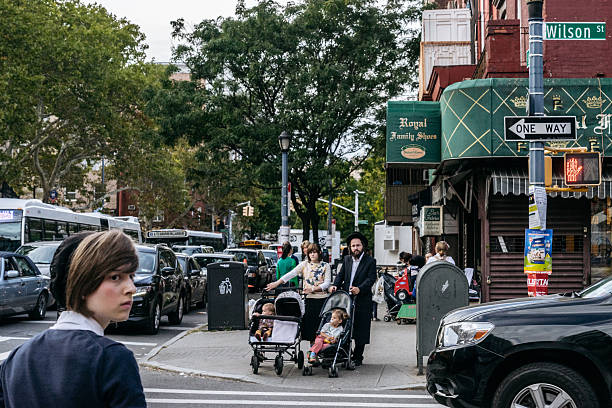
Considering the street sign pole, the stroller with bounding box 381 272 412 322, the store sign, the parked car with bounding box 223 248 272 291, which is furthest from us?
the parked car with bounding box 223 248 272 291

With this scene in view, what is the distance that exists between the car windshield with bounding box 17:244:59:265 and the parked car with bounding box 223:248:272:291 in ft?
31.9

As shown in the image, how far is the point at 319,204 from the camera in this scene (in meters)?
87.0

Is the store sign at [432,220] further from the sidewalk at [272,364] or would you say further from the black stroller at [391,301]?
the sidewalk at [272,364]

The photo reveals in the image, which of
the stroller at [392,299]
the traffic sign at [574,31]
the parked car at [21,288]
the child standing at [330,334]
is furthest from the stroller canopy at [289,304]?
the parked car at [21,288]

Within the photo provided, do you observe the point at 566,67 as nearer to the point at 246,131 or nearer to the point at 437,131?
the point at 437,131

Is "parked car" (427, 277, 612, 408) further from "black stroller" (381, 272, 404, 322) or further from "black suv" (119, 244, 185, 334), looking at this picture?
"black stroller" (381, 272, 404, 322)

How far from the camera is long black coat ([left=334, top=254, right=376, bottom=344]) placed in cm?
1139

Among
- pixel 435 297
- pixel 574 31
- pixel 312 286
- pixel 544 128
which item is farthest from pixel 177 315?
pixel 574 31

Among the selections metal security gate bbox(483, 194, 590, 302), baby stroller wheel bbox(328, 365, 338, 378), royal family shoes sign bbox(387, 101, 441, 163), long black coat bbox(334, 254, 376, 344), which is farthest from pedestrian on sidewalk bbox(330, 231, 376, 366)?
royal family shoes sign bbox(387, 101, 441, 163)

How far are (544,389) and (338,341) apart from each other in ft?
14.6

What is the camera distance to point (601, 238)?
17.2m

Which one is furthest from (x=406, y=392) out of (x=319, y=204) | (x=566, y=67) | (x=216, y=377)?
(x=319, y=204)

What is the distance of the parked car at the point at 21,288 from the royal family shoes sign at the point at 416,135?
28.0 ft

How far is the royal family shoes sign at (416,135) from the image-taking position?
1903 centimetres
